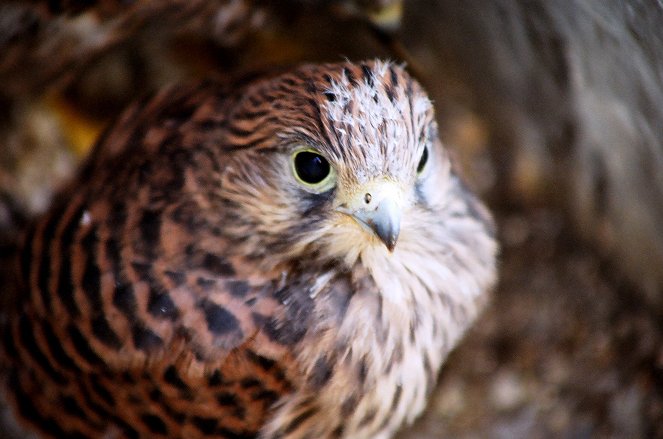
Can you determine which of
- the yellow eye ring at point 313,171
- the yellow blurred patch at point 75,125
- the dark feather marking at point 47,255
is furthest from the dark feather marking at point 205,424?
the yellow blurred patch at point 75,125

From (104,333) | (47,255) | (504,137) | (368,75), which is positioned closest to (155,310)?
(104,333)

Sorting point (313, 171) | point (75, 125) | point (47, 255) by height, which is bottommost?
point (313, 171)

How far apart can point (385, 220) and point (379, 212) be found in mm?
25

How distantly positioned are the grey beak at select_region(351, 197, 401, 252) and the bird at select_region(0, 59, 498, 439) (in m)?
0.04

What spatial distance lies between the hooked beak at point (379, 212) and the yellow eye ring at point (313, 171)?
0.09 metres

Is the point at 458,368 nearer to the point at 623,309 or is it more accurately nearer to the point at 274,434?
the point at 623,309

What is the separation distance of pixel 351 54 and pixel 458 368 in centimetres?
132

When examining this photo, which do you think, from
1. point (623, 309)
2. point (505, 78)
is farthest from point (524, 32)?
point (623, 309)

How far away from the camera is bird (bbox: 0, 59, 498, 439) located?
182 cm

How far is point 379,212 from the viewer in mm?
1676

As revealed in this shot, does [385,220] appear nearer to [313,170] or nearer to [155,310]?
[313,170]

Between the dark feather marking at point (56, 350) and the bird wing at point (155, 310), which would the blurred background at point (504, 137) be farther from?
the dark feather marking at point (56, 350)

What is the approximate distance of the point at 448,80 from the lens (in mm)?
2986

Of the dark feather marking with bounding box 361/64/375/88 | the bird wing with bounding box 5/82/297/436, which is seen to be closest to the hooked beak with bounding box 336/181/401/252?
the dark feather marking with bounding box 361/64/375/88
